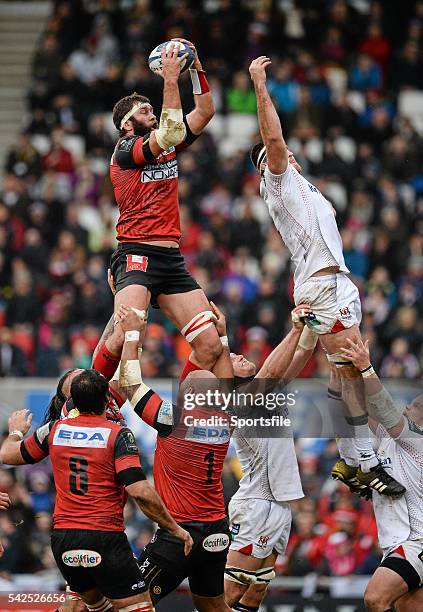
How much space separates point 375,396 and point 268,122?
88.2 inches

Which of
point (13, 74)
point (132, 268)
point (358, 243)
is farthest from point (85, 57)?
point (132, 268)

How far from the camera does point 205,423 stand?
33.2 ft

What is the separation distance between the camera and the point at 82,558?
948cm

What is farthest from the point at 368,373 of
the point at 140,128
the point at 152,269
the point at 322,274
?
the point at 140,128

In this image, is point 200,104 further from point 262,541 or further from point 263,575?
point 263,575

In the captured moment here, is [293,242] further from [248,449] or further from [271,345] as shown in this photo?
[271,345]

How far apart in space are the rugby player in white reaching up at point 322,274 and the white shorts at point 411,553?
390mm

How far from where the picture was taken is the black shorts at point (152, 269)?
34.9ft

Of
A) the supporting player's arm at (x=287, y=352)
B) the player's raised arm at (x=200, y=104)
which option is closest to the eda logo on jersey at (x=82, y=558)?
the supporting player's arm at (x=287, y=352)

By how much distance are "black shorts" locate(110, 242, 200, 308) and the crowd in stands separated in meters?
6.65

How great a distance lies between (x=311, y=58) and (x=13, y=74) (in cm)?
592

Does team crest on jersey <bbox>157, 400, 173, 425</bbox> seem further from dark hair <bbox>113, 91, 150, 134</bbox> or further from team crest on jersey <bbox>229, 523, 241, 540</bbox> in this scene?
dark hair <bbox>113, 91, 150, 134</bbox>

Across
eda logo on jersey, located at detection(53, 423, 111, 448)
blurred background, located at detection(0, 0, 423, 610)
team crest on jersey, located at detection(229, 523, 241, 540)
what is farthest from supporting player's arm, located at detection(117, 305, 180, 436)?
blurred background, located at detection(0, 0, 423, 610)

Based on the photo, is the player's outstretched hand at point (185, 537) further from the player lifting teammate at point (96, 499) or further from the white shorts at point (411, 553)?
the white shorts at point (411, 553)
